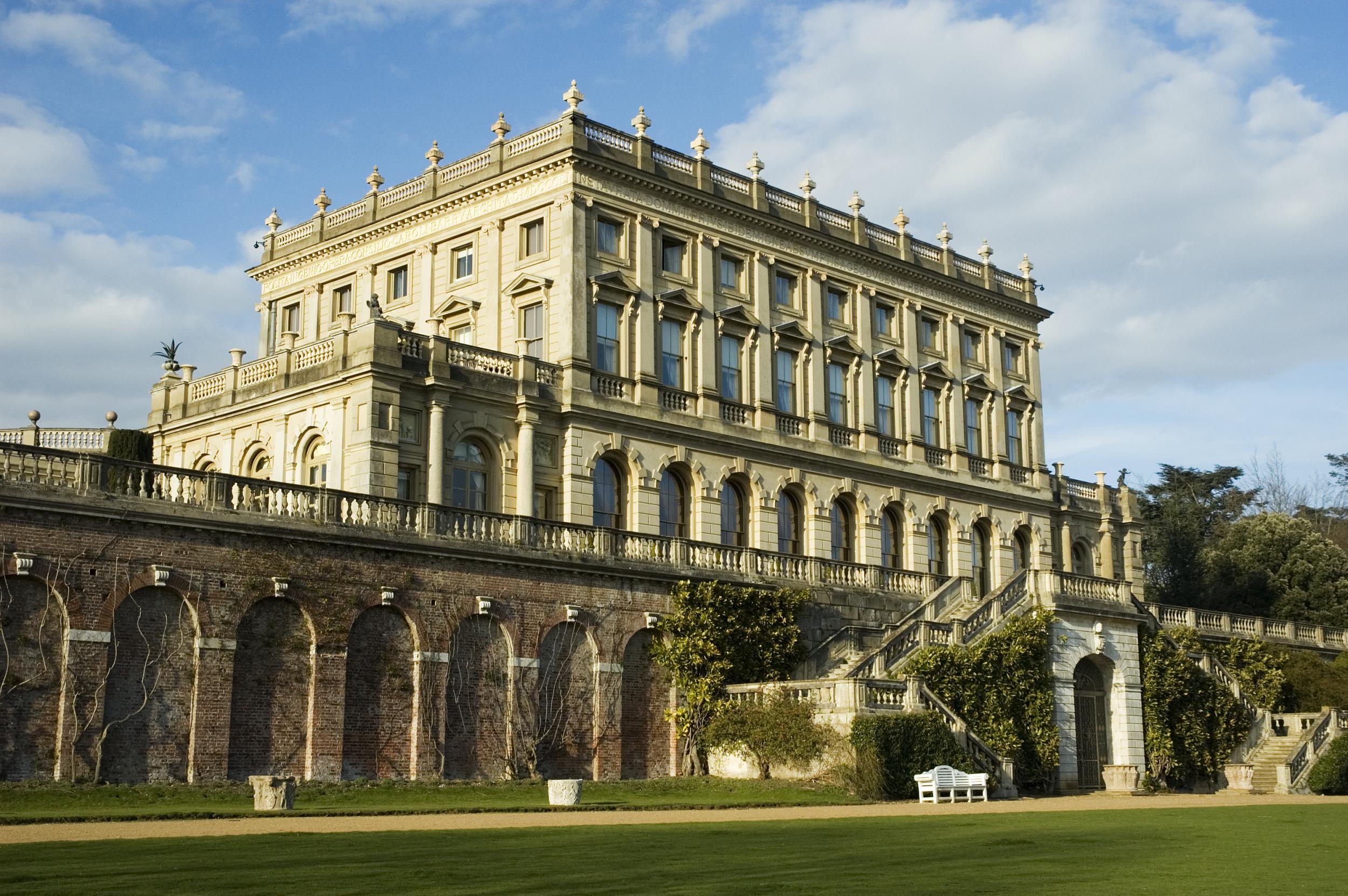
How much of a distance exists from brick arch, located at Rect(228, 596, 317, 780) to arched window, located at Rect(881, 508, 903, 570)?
25338 millimetres

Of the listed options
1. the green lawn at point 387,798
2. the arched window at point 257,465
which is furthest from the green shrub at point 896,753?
the arched window at point 257,465

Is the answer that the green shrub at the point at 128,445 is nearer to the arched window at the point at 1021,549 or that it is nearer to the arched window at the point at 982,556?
the arched window at the point at 982,556

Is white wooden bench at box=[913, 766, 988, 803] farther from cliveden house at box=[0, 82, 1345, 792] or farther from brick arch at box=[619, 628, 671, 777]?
brick arch at box=[619, 628, 671, 777]

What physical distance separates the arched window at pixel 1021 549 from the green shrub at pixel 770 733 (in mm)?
24087

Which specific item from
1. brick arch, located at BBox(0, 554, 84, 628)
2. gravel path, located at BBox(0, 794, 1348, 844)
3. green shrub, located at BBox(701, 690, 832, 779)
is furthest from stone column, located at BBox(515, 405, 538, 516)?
brick arch, located at BBox(0, 554, 84, 628)

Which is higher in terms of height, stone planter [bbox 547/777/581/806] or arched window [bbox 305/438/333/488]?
arched window [bbox 305/438/333/488]

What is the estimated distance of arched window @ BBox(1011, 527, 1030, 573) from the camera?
58031 millimetres

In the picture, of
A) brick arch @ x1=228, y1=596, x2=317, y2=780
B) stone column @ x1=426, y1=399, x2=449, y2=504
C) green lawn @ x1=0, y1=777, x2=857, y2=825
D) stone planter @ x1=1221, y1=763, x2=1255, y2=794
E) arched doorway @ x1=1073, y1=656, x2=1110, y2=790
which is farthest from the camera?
stone planter @ x1=1221, y1=763, x2=1255, y2=794

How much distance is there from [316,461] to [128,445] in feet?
20.3

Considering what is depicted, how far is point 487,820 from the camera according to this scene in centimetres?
2425

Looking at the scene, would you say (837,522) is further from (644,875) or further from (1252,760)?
(644,875)

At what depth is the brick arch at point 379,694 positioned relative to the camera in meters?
31.5

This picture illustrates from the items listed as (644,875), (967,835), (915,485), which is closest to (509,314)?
(915,485)

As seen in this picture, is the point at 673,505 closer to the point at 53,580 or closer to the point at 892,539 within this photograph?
the point at 892,539
